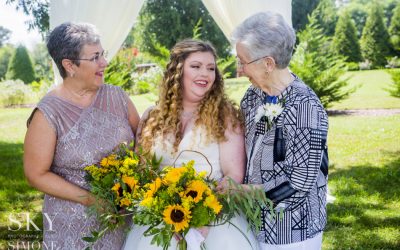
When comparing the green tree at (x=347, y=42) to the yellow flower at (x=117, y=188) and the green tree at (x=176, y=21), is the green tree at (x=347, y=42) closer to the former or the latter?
the green tree at (x=176, y=21)

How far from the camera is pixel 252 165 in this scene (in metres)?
2.55

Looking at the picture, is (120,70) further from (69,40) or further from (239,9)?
(69,40)

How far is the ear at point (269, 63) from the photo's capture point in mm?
2316

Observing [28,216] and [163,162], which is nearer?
[163,162]

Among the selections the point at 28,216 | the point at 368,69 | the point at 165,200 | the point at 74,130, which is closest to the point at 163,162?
the point at 74,130

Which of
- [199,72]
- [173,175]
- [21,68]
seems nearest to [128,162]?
[173,175]

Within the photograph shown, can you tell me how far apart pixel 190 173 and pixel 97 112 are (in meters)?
0.85

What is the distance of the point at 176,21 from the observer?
2255cm

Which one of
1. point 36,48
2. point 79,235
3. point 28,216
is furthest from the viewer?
point 36,48

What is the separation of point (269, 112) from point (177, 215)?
0.70 m

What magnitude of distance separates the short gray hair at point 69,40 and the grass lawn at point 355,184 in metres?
2.64

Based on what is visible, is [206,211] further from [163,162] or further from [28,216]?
[28,216]

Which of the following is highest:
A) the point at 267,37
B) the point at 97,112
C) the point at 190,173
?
the point at 267,37

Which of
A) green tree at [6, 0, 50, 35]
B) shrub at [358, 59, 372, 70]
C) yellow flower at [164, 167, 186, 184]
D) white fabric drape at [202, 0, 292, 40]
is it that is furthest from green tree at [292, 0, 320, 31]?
yellow flower at [164, 167, 186, 184]
